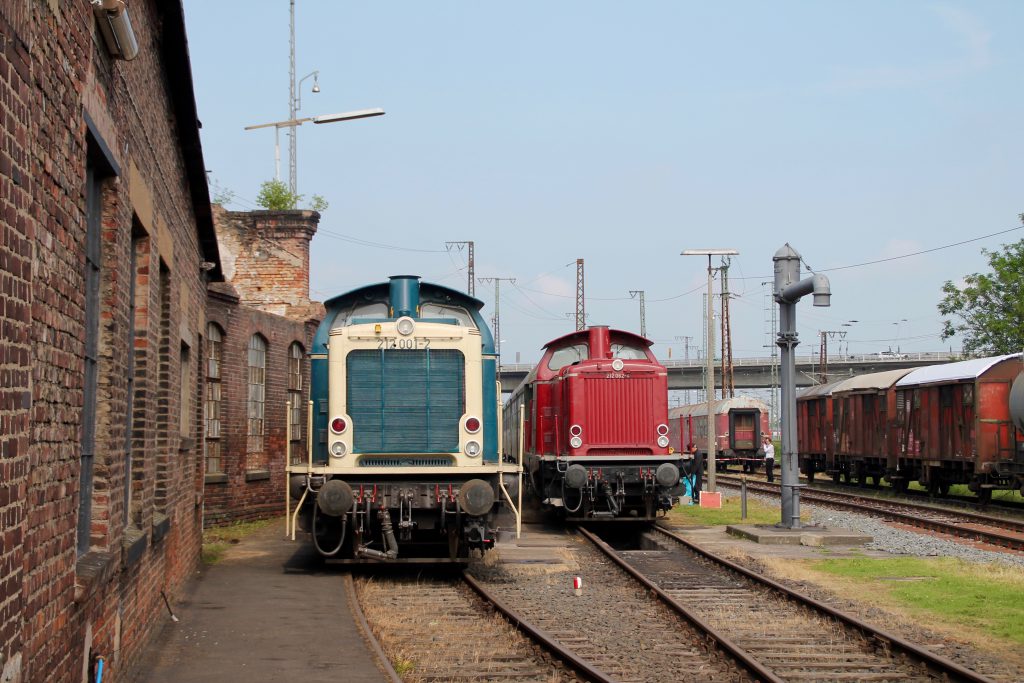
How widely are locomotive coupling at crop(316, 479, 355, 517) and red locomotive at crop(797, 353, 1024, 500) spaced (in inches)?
590

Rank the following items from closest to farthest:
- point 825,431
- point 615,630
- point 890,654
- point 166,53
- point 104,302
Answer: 1. point 104,302
2. point 890,654
3. point 166,53
4. point 615,630
5. point 825,431

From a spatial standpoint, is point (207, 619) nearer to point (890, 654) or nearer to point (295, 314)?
point (890, 654)

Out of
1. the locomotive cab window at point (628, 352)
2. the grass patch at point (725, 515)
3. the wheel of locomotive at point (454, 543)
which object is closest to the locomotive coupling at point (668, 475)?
the locomotive cab window at point (628, 352)

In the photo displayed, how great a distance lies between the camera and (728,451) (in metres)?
43.5

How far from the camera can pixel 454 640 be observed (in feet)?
30.7

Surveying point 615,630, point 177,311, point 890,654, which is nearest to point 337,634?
point 615,630

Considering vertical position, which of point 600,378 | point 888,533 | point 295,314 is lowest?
point 888,533

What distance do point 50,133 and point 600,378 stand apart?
45.8 feet

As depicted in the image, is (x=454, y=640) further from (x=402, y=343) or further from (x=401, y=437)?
(x=402, y=343)

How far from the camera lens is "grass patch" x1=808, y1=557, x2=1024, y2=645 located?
9.88 meters

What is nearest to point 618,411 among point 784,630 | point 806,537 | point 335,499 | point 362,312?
point 806,537

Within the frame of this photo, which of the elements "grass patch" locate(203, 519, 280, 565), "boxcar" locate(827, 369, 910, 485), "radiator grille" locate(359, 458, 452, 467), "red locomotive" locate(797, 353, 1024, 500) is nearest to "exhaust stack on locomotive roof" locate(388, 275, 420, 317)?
"radiator grille" locate(359, 458, 452, 467)

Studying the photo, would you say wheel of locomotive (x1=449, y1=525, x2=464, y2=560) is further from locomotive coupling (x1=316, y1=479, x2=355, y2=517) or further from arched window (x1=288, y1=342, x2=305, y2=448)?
arched window (x1=288, y1=342, x2=305, y2=448)

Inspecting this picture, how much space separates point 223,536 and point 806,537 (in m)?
8.77
